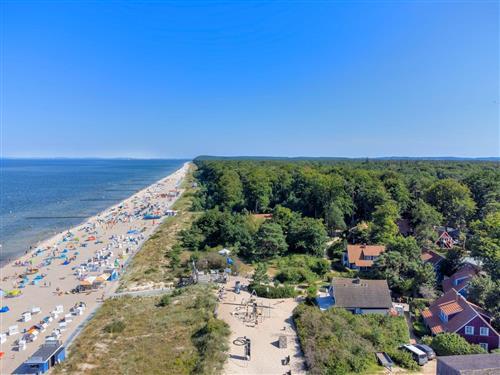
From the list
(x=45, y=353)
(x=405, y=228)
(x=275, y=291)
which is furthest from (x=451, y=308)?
(x=45, y=353)

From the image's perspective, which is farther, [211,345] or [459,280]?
[459,280]

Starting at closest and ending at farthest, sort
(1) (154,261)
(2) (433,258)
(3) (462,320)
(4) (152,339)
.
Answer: (4) (152,339) → (3) (462,320) → (2) (433,258) → (1) (154,261)

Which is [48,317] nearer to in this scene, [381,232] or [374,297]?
[374,297]

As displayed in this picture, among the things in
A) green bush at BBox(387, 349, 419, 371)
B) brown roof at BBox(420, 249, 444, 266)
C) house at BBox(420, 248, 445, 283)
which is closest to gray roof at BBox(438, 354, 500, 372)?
green bush at BBox(387, 349, 419, 371)

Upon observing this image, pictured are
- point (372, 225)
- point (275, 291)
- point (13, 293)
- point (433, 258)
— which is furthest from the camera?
point (372, 225)

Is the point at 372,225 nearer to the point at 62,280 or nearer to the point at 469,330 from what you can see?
the point at 469,330

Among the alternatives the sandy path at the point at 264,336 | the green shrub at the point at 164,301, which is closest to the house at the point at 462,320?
the sandy path at the point at 264,336

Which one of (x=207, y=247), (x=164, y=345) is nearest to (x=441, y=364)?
(x=164, y=345)
